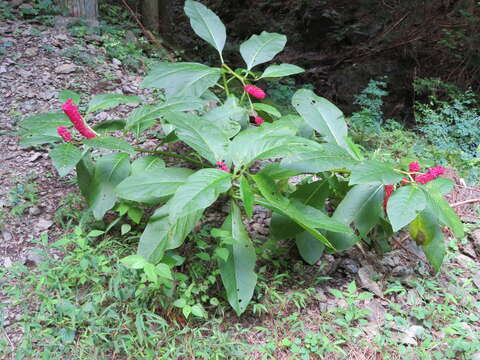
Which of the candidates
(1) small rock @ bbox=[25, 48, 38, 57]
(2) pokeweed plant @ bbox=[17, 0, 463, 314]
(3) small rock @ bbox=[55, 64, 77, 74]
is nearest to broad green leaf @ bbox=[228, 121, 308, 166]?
(2) pokeweed plant @ bbox=[17, 0, 463, 314]

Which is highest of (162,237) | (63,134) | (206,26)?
(206,26)

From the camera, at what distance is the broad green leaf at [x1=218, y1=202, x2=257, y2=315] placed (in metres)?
1.97

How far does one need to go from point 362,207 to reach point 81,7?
4202 mm

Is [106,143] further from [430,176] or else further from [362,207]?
[430,176]

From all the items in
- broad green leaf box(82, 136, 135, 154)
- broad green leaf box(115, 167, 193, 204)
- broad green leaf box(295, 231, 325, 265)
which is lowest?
broad green leaf box(295, 231, 325, 265)

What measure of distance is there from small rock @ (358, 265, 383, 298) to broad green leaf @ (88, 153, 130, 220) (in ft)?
4.93

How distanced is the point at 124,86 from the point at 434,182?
291 centimetres

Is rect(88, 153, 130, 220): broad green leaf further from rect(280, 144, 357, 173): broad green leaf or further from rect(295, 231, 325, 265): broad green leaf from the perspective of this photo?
rect(295, 231, 325, 265): broad green leaf

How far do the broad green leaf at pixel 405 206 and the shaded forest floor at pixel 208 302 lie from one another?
22.2 inches

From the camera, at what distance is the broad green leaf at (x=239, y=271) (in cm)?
197

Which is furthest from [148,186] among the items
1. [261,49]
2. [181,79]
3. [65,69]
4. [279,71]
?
[65,69]

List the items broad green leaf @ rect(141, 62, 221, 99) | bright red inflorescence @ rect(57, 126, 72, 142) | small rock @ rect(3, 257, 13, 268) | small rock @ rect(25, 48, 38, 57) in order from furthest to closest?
small rock @ rect(25, 48, 38, 57) < broad green leaf @ rect(141, 62, 221, 99) < small rock @ rect(3, 257, 13, 268) < bright red inflorescence @ rect(57, 126, 72, 142)

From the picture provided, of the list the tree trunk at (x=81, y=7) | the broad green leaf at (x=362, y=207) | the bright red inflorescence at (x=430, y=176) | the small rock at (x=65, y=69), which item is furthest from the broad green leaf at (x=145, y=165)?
the tree trunk at (x=81, y=7)

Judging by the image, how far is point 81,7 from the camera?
4.75 metres
